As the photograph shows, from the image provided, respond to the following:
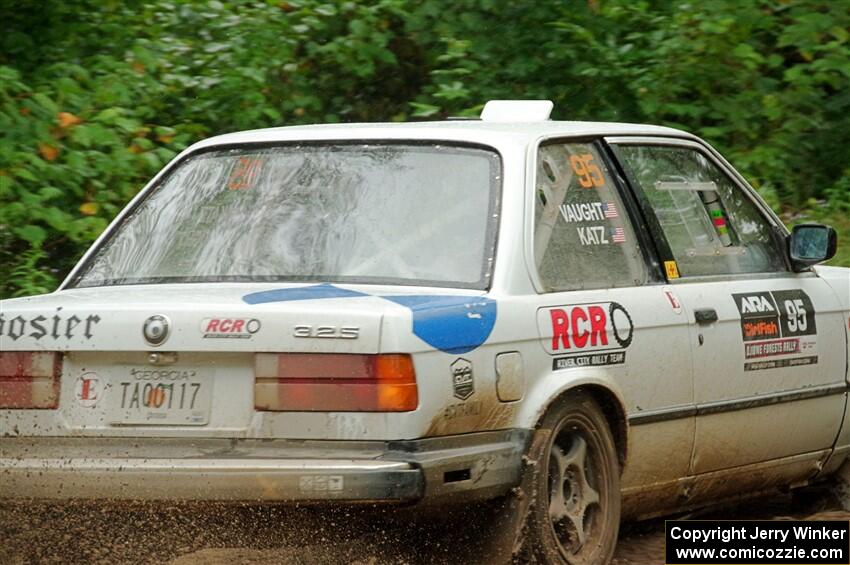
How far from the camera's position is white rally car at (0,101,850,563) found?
187 inches

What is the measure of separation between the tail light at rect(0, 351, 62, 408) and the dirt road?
12.5 inches

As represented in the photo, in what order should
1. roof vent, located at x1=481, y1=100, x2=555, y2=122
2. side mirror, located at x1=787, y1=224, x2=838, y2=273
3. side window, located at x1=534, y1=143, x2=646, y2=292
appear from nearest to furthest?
side window, located at x1=534, y1=143, x2=646, y2=292 < roof vent, located at x1=481, y1=100, x2=555, y2=122 < side mirror, located at x1=787, y1=224, x2=838, y2=273

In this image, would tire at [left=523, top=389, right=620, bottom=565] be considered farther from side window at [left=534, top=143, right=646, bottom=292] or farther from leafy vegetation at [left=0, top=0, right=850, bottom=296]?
leafy vegetation at [left=0, top=0, right=850, bottom=296]

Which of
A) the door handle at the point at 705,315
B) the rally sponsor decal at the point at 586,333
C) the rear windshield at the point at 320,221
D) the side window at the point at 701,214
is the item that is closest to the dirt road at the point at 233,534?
the rally sponsor decal at the point at 586,333

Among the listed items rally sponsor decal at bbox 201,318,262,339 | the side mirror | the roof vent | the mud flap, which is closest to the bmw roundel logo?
rally sponsor decal at bbox 201,318,262,339

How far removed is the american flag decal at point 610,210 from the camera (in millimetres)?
5961

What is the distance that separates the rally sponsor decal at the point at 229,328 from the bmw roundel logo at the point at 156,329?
119 mm

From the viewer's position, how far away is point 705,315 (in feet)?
20.0

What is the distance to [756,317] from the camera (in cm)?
641

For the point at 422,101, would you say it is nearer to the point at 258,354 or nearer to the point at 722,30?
the point at 722,30

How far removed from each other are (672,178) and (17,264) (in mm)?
4567

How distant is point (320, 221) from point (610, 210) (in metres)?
1.13

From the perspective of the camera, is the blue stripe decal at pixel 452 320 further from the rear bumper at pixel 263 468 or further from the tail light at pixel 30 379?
the tail light at pixel 30 379

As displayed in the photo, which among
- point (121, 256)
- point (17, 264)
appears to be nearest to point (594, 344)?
point (121, 256)
